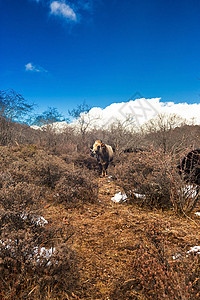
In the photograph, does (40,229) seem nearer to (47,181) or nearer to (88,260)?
(88,260)

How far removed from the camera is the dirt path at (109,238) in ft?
7.93

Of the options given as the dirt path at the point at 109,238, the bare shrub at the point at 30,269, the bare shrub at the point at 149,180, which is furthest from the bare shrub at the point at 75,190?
the bare shrub at the point at 30,269

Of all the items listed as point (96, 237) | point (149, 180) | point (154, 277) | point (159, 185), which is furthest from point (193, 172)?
point (154, 277)

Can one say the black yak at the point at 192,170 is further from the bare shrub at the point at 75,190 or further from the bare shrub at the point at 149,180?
the bare shrub at the point at 75,190

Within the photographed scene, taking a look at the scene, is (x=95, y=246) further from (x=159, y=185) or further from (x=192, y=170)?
(x=192, y=170)

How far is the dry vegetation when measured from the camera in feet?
6.50

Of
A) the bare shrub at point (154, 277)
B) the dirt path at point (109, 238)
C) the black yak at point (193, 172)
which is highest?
the black yak at point (193, 172)

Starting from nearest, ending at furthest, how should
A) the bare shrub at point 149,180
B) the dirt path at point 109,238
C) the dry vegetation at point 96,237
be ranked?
the dry vegetation at point 96,237 < the dirt path at point 109,238 < the bare shrub at point 149,180

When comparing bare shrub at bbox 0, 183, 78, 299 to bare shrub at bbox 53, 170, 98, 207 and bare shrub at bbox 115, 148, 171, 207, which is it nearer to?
bare shrub at bbox 53, 170, 98, 207

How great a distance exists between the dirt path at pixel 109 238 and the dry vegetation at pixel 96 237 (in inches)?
0.5

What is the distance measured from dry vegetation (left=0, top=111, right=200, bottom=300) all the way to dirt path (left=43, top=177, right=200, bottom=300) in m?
0.01

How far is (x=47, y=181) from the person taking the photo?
636 cm

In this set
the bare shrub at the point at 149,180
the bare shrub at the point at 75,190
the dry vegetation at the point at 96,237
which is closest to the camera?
the dry vegetation at the point at 96,237

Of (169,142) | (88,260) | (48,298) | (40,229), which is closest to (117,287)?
(88,260)
